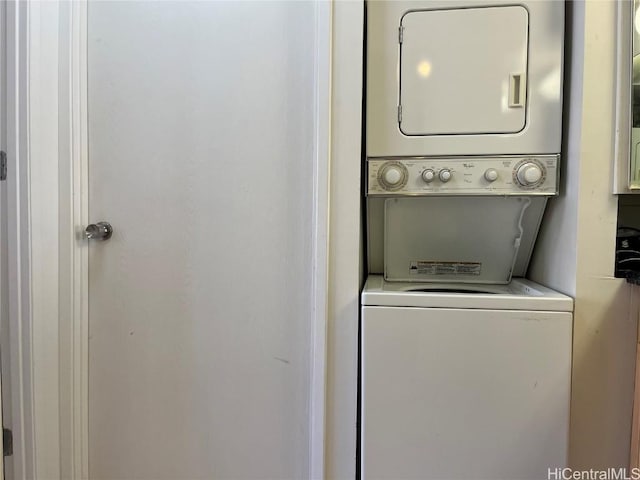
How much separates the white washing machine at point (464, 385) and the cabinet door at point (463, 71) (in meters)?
0.53

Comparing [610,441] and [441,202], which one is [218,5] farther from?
[610,441]

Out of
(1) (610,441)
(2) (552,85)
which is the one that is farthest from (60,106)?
(1) (610,441)

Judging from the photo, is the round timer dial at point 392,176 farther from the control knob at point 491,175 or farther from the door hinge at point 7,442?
the door hinge at point 7,442

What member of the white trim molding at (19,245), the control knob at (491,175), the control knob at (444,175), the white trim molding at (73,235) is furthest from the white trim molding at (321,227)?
the white trim molding at (19,245)

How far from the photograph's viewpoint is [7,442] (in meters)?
1.23

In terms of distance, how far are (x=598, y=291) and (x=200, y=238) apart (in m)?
1.18

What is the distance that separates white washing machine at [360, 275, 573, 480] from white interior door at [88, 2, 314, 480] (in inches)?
10.3

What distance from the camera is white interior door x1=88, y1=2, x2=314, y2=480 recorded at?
1.16 m

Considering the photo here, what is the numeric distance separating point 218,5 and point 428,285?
1.16 meters

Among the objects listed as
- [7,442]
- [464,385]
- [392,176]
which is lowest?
[7,442]

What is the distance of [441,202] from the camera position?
1.22 metres

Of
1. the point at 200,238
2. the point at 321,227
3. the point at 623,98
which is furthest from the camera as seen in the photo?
the point at 200,238

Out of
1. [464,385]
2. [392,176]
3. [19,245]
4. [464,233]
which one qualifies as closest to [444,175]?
[392,176]

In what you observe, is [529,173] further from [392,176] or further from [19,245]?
[19,245]
